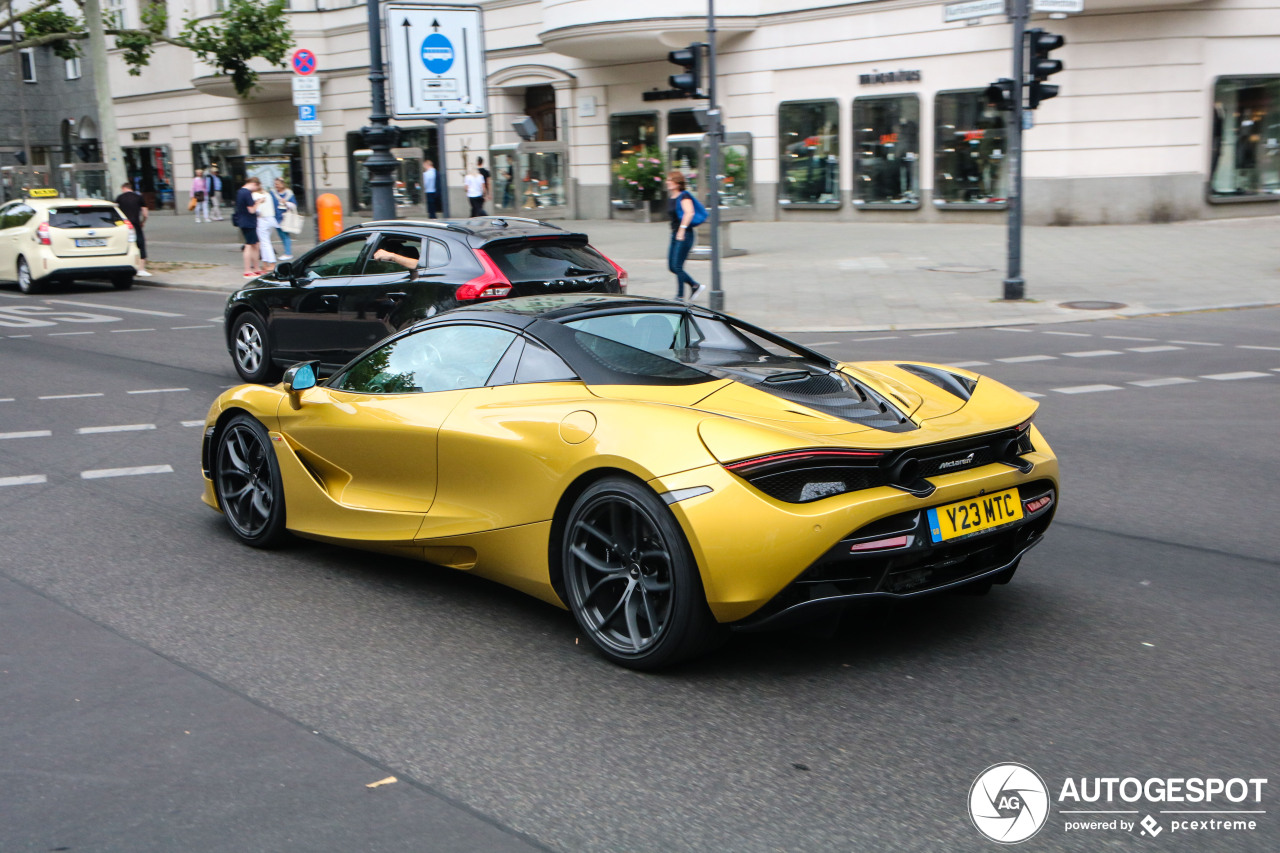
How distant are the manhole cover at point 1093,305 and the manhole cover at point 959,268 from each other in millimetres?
3614

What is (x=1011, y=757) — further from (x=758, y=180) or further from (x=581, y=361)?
(x=758, y=180)

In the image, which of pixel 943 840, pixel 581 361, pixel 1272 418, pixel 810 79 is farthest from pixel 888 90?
pixel 943 840

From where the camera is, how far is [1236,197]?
26.6 m

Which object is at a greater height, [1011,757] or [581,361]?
[581,361]

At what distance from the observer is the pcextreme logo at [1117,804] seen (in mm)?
3246

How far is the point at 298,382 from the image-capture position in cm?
580

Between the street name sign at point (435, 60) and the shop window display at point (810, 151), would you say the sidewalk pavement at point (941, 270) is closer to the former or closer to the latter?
the shop window display at point (810, 151)

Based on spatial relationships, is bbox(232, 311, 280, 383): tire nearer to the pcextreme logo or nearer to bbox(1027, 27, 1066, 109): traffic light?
the pcextreme logo

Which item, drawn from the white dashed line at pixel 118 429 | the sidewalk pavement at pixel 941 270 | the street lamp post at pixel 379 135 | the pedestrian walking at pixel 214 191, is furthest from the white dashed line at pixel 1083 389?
the pedestrian walking at pixel 214 191

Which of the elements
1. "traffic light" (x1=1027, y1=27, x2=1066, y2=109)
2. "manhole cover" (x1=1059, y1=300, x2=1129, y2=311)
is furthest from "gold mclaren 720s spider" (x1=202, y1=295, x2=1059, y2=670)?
"traffic light" (x1=1027, y1=27, x2=1066, y2=109)

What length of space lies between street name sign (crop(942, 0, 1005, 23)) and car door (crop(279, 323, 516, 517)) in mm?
11449

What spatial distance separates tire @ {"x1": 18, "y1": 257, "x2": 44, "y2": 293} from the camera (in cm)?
2203

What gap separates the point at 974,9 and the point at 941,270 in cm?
575

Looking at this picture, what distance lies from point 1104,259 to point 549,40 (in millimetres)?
16191
